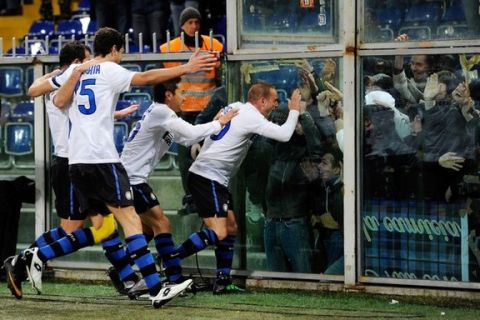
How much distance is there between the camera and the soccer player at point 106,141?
9.20 m

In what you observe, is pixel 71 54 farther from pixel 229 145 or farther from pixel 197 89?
pixel 229 145

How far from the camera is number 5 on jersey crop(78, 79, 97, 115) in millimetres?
9266

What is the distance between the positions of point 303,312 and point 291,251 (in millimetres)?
1507

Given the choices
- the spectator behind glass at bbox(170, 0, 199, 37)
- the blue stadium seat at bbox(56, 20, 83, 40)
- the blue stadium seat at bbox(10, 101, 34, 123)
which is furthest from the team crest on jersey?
the blue stadium seat at bbox(56, 20, 83, 40)

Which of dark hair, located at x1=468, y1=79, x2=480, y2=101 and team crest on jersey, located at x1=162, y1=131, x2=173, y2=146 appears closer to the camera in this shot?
dark hair, located at x1=468, y1=79, x2=480, y2=101

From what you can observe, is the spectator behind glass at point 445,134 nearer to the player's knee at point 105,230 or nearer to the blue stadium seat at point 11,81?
the player's knee at point 105,230

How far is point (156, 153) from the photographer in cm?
1022

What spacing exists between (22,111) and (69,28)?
17.2 ft

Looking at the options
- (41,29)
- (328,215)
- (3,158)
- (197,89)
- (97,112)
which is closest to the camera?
(97,112)

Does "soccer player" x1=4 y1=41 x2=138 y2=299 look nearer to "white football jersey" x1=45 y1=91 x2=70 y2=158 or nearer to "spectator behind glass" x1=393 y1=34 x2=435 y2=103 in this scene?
"white football jersey" x1=45 y1=91 x2=70 y2=158

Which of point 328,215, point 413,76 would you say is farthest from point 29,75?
point 413,76

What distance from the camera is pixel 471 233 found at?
32.3ft

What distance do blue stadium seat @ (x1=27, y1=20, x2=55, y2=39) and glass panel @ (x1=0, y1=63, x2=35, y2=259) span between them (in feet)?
18.7

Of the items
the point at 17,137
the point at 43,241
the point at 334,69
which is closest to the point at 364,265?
the point at 334,69
